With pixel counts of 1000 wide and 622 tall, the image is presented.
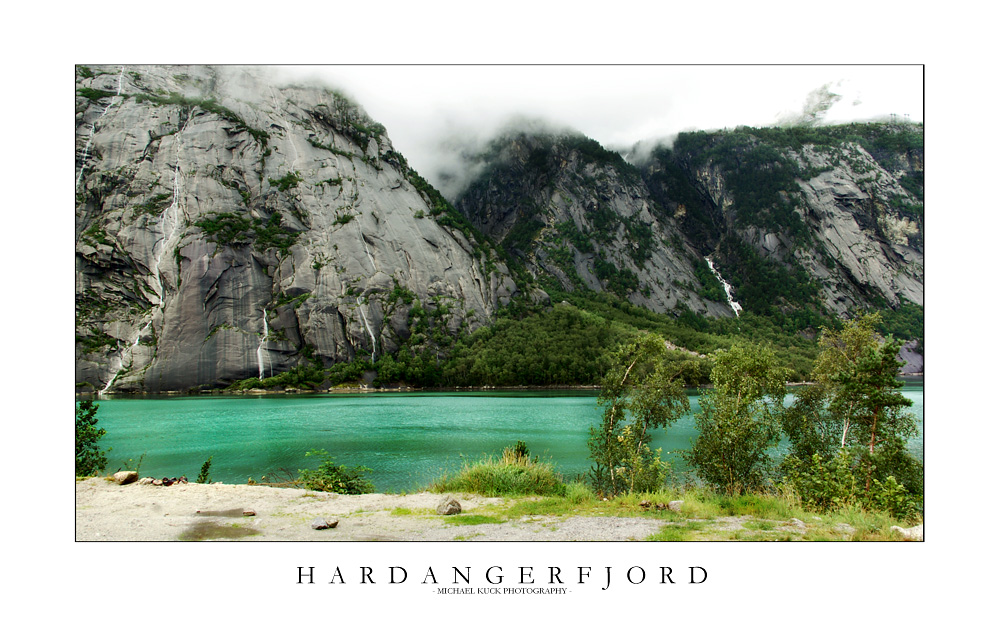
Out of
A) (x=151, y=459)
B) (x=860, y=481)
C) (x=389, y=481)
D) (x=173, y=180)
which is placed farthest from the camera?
(x=173, y=180)

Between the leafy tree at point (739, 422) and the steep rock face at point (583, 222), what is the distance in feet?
454

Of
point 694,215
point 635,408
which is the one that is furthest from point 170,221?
point 694,215

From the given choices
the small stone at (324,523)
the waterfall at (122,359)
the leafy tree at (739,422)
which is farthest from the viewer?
the waterfall at (122,359)

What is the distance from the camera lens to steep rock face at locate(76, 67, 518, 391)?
66.2 m

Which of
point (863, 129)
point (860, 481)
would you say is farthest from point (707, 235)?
point (860, 481)

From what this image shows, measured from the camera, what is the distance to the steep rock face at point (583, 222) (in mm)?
152500

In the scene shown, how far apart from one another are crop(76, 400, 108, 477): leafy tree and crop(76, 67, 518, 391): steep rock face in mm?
49864

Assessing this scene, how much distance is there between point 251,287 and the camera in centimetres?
7975

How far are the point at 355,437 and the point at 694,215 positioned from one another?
562ft

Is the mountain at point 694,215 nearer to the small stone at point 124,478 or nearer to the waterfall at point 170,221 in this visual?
the waterfall at point 170,221

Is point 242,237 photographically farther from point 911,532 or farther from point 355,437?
point 911,532

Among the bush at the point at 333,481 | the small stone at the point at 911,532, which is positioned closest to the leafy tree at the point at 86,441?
the bush at the point at 333,481
